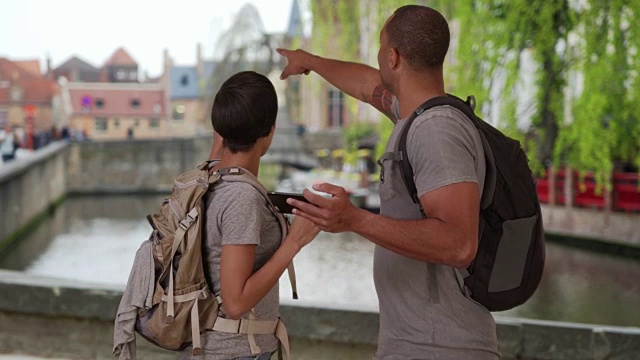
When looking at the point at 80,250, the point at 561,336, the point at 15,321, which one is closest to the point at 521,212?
the point at 561,336

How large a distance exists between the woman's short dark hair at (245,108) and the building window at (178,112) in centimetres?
6316

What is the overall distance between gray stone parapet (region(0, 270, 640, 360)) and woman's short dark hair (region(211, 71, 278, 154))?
2098mm

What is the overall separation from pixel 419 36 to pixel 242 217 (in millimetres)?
427

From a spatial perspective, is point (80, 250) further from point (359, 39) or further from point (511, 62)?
point (511, 62)

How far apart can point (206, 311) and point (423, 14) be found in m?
0.64

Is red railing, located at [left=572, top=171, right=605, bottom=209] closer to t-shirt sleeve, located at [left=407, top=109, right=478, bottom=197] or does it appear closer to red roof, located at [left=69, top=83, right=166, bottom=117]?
t-shirt sleeve, located at [left=407, top=109, right=478, bottom=197]

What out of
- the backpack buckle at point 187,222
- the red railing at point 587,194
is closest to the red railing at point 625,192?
the red railing at point 587,194

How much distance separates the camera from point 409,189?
1.69 m

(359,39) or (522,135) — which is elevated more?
(359,39)

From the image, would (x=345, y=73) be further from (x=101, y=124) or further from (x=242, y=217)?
(x=101, y=124)

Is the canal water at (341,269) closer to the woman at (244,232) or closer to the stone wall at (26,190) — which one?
the stone wall at (26,190)

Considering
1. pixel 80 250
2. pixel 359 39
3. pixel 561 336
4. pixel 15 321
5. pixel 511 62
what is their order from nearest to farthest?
pixel 561 336, pixel 15 321, pixel 511 62, pixel 80 250, pixel 359 39

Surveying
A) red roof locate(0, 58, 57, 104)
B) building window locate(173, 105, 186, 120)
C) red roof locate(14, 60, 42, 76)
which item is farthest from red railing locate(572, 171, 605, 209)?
red roof locate(14, 60, 42, 76)

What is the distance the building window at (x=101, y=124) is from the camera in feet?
204
